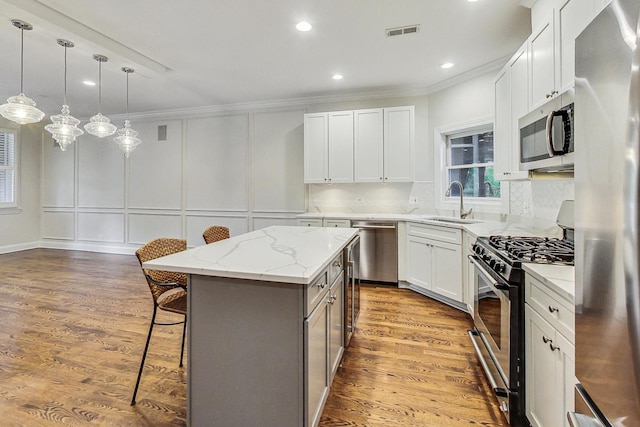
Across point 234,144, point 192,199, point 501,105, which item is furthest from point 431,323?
point 192,199

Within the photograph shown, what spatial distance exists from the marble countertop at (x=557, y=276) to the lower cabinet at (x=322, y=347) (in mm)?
1042

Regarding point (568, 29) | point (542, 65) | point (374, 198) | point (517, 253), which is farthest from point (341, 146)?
point (517, 253)

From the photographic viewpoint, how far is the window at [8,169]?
630 centimetres

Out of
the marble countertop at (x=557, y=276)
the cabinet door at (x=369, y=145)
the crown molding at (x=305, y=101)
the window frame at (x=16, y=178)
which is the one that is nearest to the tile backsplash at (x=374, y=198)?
the cabinet door at (x=369, y=145)

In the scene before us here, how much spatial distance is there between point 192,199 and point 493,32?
5279 mm

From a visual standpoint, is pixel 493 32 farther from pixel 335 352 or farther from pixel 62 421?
pixel 62 421

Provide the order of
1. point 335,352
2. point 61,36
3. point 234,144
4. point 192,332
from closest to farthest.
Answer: point 192,332, point 335,352, point 61,36, point 234,144

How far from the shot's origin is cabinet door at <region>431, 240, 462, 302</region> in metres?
3.28

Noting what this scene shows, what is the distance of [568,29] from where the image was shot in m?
1.72

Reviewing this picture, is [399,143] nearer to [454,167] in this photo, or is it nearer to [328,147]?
[454,167]

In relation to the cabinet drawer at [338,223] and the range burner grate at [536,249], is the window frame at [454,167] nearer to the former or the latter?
the cabinet drawer at [338,223]

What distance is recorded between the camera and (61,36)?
9.80 feet

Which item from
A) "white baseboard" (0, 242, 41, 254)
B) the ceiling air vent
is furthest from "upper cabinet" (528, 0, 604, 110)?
"white baseboard" (0, 242, 41, 254)

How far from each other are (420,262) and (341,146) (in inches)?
78.7
